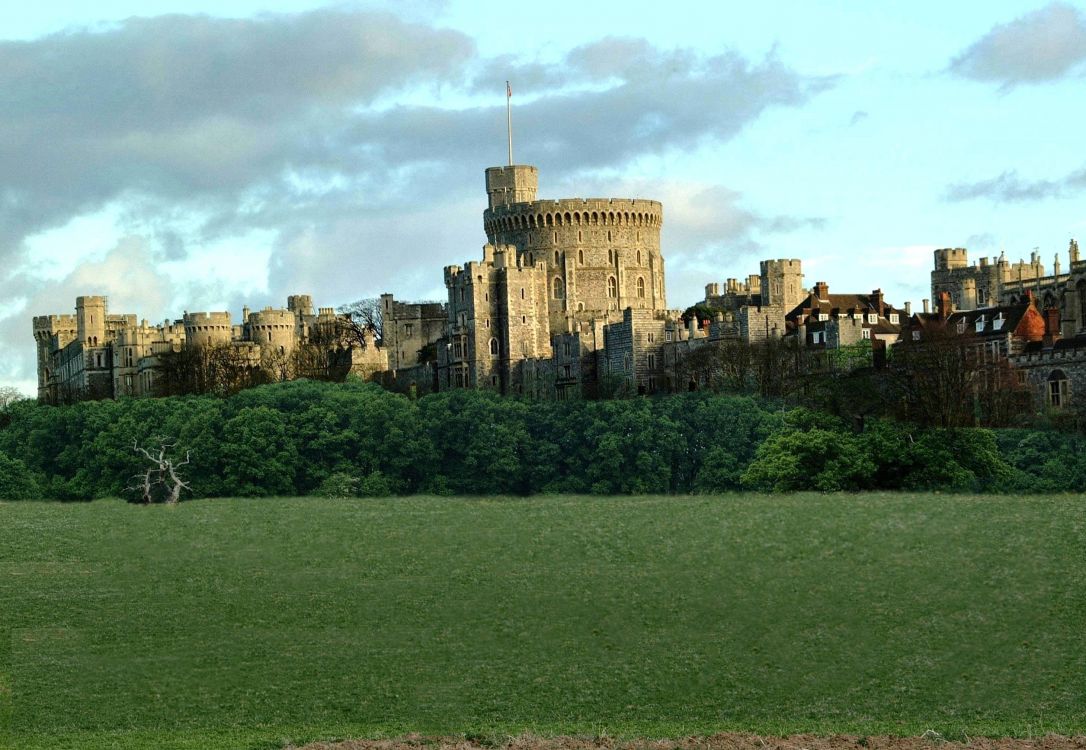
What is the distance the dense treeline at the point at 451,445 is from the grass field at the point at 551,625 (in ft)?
71.2

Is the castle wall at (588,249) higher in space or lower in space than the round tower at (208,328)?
higher

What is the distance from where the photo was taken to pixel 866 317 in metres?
136

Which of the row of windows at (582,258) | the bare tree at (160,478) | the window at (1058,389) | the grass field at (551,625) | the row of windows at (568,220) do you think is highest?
the row of windows at (568,220)

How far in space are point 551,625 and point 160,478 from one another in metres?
44.6

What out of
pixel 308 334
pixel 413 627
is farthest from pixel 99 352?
pixel 413 627

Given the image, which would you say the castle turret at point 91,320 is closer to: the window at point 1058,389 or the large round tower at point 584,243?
the large round tower at point 584,243

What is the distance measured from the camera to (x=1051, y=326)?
119m

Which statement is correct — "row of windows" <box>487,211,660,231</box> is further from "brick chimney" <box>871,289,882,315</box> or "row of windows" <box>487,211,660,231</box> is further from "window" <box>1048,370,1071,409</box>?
"window" <box>1048,370,1071,409</box>

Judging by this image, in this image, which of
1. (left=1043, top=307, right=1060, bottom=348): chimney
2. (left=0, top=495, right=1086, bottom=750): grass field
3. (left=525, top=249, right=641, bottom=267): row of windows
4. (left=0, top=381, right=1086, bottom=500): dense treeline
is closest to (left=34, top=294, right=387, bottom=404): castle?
(left=525, top=249, right=641, bottom=267): row of windows

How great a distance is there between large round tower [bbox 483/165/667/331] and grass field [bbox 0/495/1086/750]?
306 ft

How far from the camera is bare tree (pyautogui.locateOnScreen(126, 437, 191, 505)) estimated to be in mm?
94256

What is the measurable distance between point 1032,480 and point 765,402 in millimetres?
26855

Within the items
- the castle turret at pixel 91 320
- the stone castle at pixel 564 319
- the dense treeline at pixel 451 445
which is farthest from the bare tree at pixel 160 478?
the castle turret at pixel 91 320

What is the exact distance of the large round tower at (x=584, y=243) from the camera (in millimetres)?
167750
